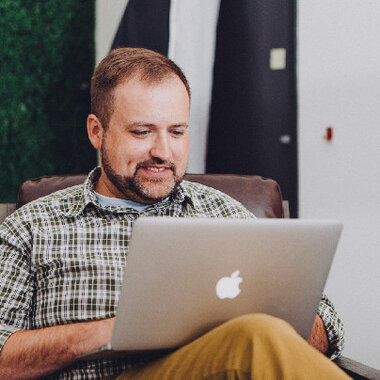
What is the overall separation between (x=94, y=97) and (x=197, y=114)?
68 centimetres

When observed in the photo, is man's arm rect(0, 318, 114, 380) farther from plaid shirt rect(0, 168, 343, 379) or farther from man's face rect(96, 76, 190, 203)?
man's face rect(96, 76, 190, 203)

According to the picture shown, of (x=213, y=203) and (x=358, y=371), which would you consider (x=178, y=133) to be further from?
(x=358, y=371)

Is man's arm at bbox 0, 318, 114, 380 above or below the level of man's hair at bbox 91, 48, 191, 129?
below

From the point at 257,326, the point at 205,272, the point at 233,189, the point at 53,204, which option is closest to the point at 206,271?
the point at 205,272

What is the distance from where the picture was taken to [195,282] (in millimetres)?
824

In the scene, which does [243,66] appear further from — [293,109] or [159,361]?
[159,361]

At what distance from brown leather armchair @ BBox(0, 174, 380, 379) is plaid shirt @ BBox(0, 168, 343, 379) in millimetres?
154

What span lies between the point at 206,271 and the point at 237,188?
0.77 m

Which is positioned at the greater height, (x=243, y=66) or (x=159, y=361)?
(x=243, y=66)

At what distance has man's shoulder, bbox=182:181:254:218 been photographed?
141 centimetres

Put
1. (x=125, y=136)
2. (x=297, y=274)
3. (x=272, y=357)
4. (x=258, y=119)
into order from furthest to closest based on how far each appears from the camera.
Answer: (x=258, y=119) → (x=125, y=136) → (x=297, y=274) → (x=272, y=357)

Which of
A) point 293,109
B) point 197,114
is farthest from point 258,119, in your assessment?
point 197,114

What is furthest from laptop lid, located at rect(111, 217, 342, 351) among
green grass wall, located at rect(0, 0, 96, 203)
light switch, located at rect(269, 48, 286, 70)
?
green grass wall, located at rect(0, 0, 96, 203)

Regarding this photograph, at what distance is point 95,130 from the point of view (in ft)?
4.72
